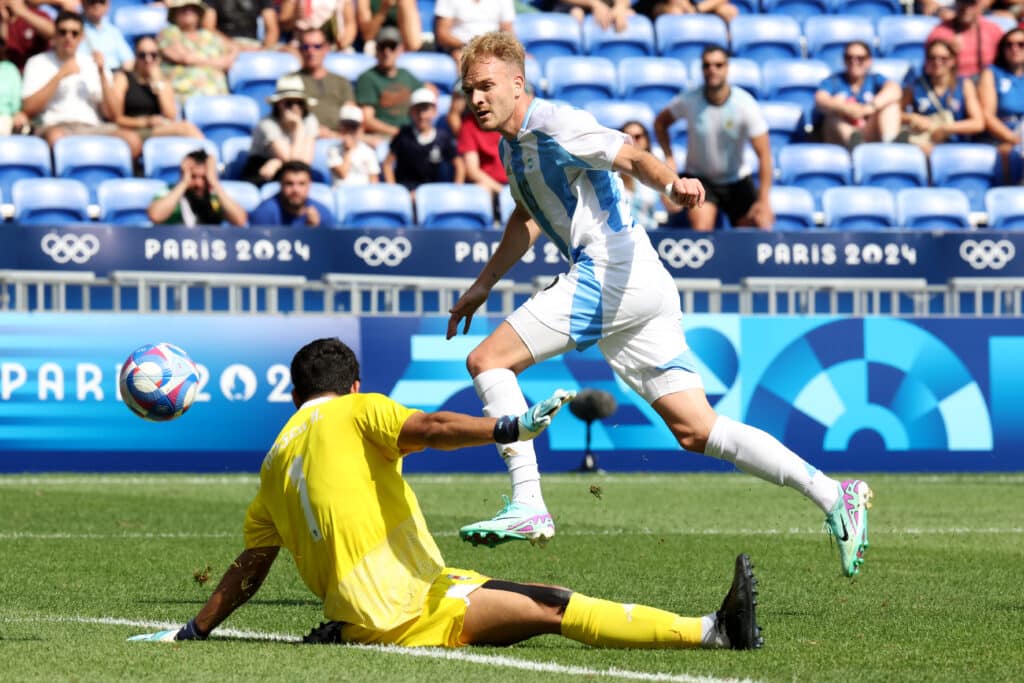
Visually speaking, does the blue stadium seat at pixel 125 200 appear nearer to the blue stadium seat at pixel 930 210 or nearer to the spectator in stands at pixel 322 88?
the spectator in stands at pixel 322 88

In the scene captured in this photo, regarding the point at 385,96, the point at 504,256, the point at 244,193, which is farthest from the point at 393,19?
the point at 504,256

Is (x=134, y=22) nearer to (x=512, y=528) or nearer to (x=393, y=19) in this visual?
(x=393, y=19)

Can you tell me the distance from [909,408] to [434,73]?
6266 millimetres

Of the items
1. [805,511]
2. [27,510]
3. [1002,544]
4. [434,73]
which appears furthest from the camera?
[434,73]

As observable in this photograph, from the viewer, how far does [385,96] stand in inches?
695

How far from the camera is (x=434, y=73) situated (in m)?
18.4

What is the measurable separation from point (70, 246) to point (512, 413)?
28.0ft

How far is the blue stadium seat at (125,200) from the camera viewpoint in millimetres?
15383

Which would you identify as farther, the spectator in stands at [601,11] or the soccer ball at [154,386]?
the spectator in stands at [601,11]

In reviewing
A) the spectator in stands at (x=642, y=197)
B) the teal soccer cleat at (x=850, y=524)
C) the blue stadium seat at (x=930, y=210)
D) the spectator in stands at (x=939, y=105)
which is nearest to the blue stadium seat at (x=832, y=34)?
the spectator in stands at (x=939, y=105)

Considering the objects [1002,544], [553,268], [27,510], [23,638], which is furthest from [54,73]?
[23,638]

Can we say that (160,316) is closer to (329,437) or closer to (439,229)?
(439,229)

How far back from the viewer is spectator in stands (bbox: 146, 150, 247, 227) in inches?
587

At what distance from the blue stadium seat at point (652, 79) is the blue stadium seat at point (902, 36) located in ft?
9.79
